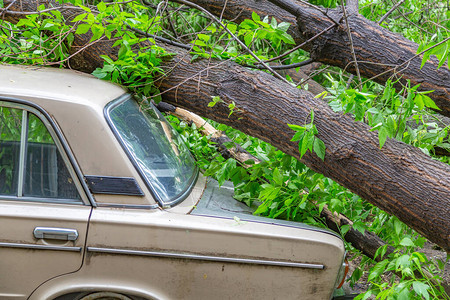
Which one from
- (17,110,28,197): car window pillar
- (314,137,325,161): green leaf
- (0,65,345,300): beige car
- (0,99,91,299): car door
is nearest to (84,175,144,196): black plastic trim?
(0,65,345,300): beige car

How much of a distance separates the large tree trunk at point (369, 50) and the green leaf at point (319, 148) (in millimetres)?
1063

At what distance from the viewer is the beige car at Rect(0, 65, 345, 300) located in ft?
8.97

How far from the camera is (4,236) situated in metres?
2.72

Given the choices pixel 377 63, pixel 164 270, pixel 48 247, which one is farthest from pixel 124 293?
pixel 377 63

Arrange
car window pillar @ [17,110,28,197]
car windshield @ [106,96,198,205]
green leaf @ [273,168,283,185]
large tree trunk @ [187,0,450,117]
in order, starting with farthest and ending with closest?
large tree trunk @ [187,0,450,117] → green leaf @ [273,168,283,185] → car windshield @ [106,96,198,205] → car window pillar @ [17,110,28,197]

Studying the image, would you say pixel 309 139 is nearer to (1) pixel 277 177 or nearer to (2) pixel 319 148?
(2) pixel 319 148

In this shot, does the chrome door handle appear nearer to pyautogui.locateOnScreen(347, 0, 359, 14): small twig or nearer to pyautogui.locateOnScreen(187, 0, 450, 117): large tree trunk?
pyautogui.locateOnScreen(187, 0, 450, 117): large tree trunk

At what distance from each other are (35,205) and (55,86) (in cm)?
70

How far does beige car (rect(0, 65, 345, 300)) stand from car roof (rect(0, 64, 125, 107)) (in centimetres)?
1

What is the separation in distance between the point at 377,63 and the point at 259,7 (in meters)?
1.39

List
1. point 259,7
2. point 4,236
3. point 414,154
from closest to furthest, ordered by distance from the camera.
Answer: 1. point 4,236
2. point 414,154
3. point 259,7

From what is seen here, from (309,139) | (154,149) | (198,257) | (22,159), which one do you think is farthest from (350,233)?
(22,159)

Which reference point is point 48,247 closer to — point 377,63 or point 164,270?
point 164,270

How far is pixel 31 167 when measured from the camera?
2814 mm
